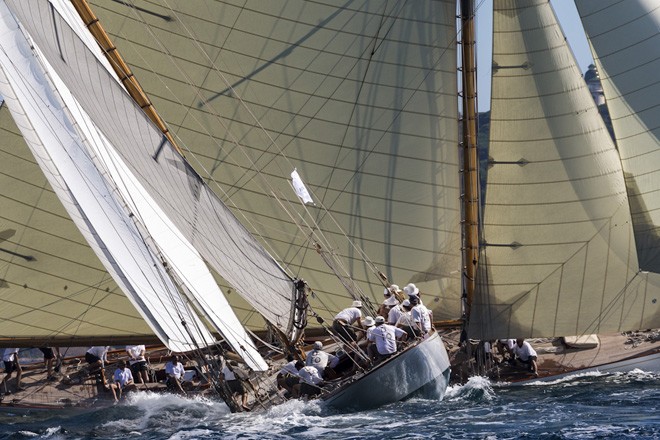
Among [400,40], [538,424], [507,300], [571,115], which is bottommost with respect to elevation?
[538,424]

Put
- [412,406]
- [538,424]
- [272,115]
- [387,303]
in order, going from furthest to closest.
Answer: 1. [272,115]
2. [387,303]
3. [412,406]
4. [538,424]

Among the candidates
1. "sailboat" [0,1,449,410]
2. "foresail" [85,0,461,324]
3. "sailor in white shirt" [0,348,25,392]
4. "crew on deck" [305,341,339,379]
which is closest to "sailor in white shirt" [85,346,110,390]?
"sailor in white shirt" [0,348,25,392]

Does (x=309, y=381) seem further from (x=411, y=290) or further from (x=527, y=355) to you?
(x=527, y=355)

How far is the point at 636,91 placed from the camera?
31984mm

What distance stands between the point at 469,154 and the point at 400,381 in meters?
6.01

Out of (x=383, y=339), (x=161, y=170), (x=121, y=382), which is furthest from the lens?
(x=121, y=382)

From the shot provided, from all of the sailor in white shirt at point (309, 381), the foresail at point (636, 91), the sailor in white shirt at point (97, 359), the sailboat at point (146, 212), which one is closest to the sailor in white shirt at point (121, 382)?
the sailor in white shirt at point (97, 359)

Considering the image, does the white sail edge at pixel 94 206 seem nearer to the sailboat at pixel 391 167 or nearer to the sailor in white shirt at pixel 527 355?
the sailboat at pixel 391 167

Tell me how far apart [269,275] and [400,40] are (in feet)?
23.2

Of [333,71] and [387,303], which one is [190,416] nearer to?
[387,303]

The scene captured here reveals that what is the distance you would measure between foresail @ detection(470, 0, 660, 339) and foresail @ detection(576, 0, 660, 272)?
10.3 inches

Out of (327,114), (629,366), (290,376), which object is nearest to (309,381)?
(290,376)

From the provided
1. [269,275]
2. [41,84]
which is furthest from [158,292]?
[41,84]

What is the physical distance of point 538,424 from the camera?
86.4 ft
